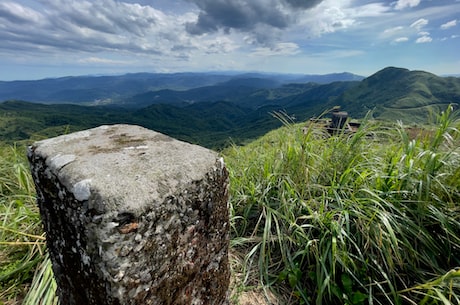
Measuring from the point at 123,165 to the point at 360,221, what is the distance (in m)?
2.03

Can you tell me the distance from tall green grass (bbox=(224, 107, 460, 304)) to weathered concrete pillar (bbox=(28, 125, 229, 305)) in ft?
3.24

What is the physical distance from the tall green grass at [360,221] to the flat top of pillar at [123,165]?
1376 millimetres

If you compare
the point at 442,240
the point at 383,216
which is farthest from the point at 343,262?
the point at 442,240

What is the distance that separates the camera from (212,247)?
164 centimetres

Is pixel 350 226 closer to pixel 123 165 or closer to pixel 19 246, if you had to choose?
pixel 123 165

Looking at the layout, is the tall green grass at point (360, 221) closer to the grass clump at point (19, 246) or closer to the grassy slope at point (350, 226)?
the grassy slope at point (350, 226)

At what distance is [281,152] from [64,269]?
2588 mm

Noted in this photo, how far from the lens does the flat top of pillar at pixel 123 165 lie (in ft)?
3.69

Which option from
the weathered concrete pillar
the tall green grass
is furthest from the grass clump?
the tall green grass

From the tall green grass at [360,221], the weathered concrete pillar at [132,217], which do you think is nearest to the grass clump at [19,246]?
the weathered concrete pillar at [132,217]

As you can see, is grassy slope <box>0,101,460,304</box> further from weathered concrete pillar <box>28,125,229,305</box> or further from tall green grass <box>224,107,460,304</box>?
weathered concrete pillar <box>28,125,229,305</box>

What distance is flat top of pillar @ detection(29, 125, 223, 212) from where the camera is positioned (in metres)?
1.12

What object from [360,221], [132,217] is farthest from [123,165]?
[360,221]

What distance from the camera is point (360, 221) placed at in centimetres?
224
